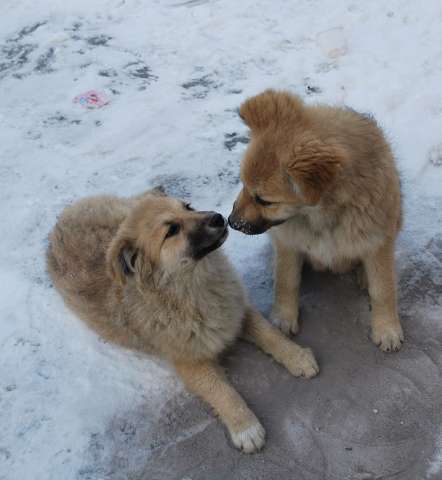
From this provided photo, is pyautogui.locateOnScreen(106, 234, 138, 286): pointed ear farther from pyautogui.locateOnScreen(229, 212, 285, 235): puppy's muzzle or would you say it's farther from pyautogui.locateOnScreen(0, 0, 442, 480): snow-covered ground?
pyautogui.locateOnScreen(0, 0, 442, 480): snow-covered ground

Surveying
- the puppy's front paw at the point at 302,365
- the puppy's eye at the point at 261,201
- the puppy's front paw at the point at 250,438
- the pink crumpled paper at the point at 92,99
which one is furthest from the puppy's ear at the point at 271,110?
the pink crumpled paper at the point at 92,99

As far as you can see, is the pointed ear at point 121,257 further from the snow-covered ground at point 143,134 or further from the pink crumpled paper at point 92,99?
the pink crumpled paper at point 92,99

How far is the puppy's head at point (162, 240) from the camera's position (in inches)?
118

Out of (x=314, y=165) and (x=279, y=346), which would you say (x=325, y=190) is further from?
(x=279, y=346)

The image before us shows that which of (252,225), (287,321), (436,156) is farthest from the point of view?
(436,156)

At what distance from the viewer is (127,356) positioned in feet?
11.6

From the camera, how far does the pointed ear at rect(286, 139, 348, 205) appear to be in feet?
8.02

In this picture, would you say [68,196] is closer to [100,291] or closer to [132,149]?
[132,149]

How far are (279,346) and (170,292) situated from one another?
74 cm

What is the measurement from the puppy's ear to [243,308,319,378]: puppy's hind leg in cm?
125

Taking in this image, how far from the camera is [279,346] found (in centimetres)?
333

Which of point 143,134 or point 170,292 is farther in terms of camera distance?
point 143,134

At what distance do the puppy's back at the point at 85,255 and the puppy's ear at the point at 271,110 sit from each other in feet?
4.18

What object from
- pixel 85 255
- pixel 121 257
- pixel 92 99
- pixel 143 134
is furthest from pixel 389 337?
pixel 92 99
